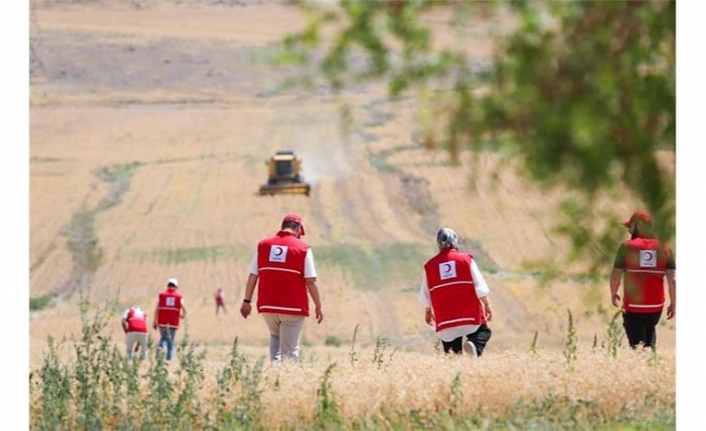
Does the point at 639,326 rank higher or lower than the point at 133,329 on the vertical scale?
lower

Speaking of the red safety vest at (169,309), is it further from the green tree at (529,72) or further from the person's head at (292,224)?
the green tree at (529,72)

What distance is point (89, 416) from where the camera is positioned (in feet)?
26.4

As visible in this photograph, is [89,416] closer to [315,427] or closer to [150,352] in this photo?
[150,352]

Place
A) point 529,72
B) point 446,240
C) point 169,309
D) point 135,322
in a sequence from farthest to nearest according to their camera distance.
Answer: point 135,322 < point 169,309 < point 446,240 < point 529,72

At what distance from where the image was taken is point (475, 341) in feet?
32.6

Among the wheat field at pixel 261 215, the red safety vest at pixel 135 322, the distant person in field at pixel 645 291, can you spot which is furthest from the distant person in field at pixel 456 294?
the red safety vest at pixel 135 322

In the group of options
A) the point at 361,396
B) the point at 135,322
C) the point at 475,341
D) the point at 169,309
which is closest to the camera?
the point at 361,396

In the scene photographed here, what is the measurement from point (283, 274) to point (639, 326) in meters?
2.69

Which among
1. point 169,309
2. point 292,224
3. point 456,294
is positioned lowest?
point 456,294

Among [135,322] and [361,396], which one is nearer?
[361,396]

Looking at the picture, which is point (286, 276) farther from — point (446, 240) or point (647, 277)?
point (647, 277)

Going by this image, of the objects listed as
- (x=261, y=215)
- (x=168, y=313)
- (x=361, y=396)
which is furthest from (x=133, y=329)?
(x=261, y=215)

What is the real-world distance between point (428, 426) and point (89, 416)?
6.64ft

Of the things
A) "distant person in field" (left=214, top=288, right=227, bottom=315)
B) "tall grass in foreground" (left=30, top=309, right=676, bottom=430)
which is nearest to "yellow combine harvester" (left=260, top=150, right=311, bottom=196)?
"distant person in field" (left=214, top=288, right=227, bottom=315)
